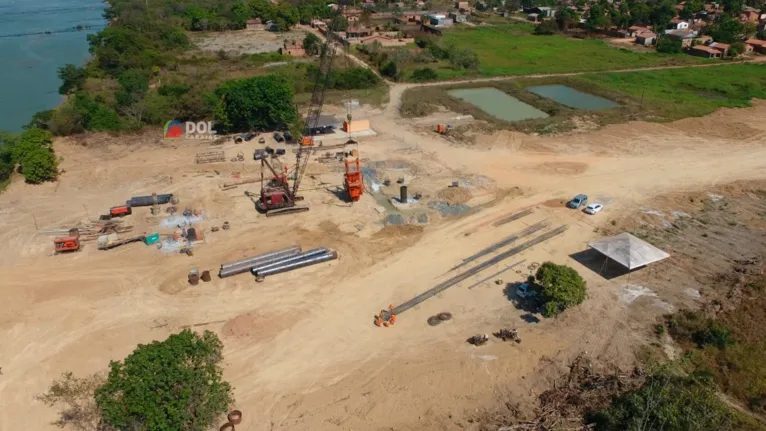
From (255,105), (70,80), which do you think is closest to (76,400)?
(255,105)

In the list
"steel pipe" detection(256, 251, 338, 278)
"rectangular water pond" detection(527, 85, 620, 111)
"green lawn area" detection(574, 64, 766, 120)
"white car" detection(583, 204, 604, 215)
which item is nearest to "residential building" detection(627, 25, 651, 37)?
"green lawn area" detection(574, 64, 766, 120)

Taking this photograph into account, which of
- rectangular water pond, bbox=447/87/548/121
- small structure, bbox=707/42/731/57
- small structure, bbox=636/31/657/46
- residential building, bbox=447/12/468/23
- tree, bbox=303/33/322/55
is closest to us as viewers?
rectangular water pond, bbox=447/87/548/121

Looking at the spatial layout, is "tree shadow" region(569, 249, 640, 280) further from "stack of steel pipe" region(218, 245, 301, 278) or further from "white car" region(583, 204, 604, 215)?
"stack of steel pipe" region(218, 245, 301, 278)

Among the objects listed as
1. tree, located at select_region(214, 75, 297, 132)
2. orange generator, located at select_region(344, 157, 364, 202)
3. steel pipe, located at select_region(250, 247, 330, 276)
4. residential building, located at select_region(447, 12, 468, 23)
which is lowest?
steel pipe, located at select_region(250, 247, 330, 276)

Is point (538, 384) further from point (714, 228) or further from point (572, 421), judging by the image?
point (714, 228)

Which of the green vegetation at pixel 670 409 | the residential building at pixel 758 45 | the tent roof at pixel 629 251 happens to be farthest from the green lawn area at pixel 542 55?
the green vegetation at pixel 670 409

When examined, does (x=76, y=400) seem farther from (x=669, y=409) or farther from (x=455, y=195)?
(x=455, y=195)

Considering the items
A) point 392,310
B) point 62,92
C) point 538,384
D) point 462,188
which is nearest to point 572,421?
point 538,384
